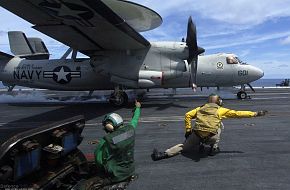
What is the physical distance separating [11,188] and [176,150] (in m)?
5.03

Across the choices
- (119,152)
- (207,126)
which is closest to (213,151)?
(207,126)

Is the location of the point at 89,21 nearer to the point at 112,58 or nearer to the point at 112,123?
the point at 112,58

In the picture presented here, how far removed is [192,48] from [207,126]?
12.4 m

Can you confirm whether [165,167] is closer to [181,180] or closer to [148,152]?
[181,180]

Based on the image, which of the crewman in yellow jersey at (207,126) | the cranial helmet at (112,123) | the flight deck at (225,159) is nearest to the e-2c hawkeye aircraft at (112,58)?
the flight deck at (225,159)

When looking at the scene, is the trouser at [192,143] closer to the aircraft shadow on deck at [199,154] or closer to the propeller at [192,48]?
the aircraft shadow on deck at [199,154]

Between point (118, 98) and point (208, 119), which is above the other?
point (118, 98)

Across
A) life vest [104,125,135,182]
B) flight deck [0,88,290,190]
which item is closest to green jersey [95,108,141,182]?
life vest [104,125,135,182]

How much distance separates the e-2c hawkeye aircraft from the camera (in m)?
15.1

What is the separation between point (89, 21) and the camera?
16.0 m

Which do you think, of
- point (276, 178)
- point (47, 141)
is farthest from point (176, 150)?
point (47, 141)

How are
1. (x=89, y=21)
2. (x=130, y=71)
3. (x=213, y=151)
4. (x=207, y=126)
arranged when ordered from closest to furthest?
(x=207, y=126) → (x=213, y=151) → (x=89, y=21) → (x=130, y=71)

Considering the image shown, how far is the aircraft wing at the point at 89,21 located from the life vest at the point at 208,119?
7.80 m

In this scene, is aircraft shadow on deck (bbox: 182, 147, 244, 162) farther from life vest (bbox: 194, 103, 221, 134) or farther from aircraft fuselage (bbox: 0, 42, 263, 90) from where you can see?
aircraft fuselage (bbox: 0, 42, 263, 90)
